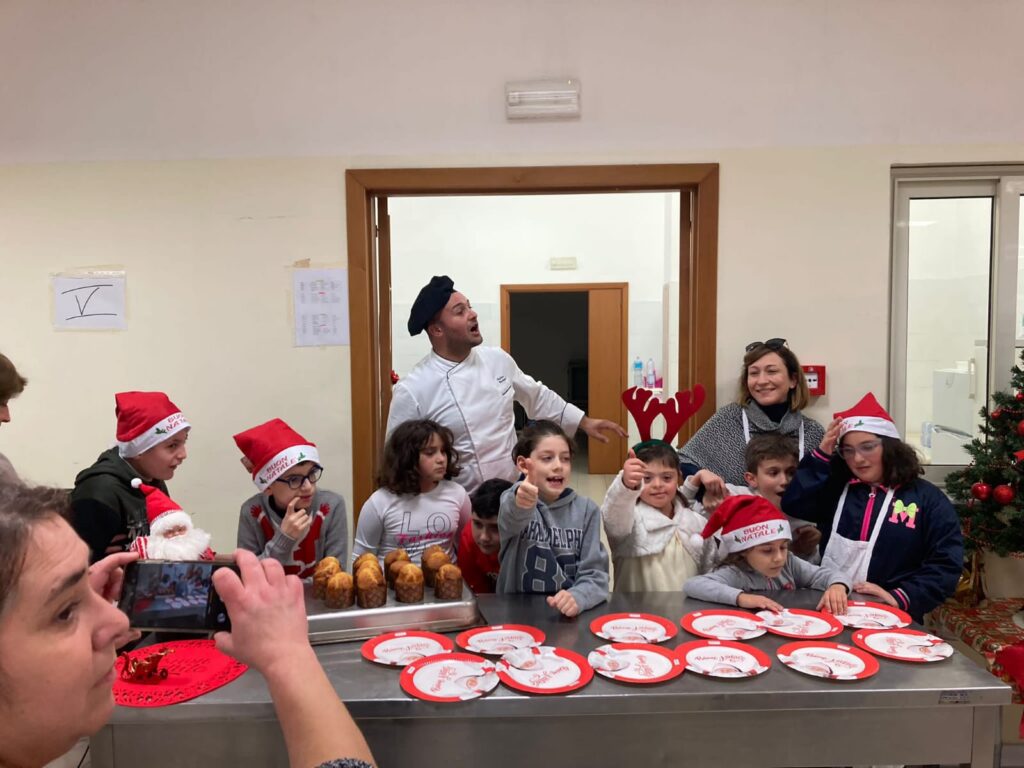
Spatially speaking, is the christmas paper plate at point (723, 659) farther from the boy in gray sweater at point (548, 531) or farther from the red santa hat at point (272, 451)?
the red santa hat at point (272, 451)

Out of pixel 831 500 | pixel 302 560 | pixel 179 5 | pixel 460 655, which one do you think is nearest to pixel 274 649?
pixel 460 655

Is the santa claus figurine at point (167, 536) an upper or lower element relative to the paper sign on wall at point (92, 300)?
lower

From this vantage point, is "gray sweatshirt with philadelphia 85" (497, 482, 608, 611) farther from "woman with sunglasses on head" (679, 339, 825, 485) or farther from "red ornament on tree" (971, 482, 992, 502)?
"red ornament on tree" (971, 482, 992, 502)

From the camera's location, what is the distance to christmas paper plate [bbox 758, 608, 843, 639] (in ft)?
4.89

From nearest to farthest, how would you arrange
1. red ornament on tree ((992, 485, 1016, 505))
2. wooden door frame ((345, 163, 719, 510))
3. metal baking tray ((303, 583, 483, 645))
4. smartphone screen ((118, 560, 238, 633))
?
smartphone screen ((118, 560, 238, 633)) < metal baking tray ((303, 583, 483, 645)) < red ornament on tree ((992, 485, 1016, 505)) < wooden door frame ((345, 163, 719, 510))

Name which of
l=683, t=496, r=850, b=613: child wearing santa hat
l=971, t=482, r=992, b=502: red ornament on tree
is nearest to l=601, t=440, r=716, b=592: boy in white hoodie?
l=683, t=496, r=850, b=613: child wearing santa hat

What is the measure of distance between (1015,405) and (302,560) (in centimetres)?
278

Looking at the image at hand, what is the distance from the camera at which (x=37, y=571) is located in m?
0.66

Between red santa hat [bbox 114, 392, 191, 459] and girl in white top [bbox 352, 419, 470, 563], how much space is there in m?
0.67

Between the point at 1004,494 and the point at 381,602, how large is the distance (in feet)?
7.88

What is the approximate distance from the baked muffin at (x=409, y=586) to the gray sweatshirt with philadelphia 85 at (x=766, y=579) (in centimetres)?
71

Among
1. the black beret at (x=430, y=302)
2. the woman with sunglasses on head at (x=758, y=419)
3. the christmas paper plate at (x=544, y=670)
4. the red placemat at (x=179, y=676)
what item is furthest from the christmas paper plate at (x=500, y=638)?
the black beret at (x=430, y=302)

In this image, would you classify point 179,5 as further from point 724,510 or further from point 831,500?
point 831,500

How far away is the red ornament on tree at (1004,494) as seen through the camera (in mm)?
2557
